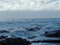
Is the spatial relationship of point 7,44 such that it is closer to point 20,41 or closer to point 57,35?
point 20,41

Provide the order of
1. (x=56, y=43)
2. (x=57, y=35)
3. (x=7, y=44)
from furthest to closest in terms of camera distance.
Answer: (x=57, y=35)
(x=56, y=43)
(x=7, y=44)

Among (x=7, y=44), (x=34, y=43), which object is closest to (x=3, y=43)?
(x=7, y=44)

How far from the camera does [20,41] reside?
52.9 ft

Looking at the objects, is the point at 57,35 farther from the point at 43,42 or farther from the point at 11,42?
the point at 11,42

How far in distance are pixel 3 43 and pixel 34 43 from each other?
3.39 meters

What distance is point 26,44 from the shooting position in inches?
648

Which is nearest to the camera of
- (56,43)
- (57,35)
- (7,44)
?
(7,44)

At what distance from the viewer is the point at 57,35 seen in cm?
2258

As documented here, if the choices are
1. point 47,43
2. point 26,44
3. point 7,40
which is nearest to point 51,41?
point 47,43

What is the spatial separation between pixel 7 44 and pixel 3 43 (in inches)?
9.5

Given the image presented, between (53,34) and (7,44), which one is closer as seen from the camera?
(7,44)

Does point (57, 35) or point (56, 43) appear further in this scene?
point (57, 35)

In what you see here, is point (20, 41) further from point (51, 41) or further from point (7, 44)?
point (51, 41)

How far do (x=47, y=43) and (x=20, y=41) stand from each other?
9.81ft
